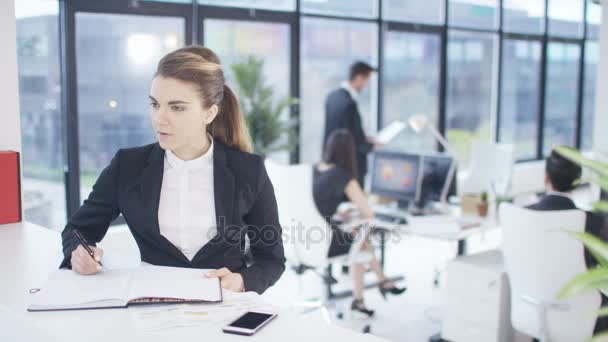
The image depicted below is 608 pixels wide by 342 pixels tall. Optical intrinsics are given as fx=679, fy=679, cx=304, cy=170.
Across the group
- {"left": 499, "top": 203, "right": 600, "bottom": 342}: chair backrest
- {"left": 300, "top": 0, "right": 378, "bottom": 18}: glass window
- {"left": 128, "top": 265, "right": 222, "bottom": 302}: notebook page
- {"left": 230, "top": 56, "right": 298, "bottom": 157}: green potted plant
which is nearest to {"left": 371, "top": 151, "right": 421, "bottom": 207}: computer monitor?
{"left": 230, "top": 56, "right": 298, "bottom": 157}: green potted plant

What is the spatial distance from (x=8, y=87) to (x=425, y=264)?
385 cm

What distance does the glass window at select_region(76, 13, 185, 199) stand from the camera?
16.7 feet

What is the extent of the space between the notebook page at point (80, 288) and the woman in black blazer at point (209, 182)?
4 centimetres

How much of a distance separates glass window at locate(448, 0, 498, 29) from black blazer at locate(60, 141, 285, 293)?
21.7 feet

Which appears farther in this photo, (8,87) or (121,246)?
Result: (8,87)

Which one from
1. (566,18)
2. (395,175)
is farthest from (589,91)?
(395,175)

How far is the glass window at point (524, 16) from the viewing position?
9.05m

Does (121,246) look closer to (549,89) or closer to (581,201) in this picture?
(581,201)

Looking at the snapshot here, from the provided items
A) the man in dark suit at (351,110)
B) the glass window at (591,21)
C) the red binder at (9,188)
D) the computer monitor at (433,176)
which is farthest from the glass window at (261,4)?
the glass window at (591,21)

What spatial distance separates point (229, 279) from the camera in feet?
6.52

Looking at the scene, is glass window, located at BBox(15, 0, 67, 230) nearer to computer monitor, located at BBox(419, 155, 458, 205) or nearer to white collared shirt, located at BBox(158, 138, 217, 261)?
computer monitor, located at BBox(419, 155, 458, 205)

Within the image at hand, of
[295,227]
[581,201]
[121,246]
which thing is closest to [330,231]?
[295,227]

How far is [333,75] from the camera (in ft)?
23.6

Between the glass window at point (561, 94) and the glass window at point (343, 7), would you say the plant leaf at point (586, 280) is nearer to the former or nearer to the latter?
the glass window at point (343, 7)
